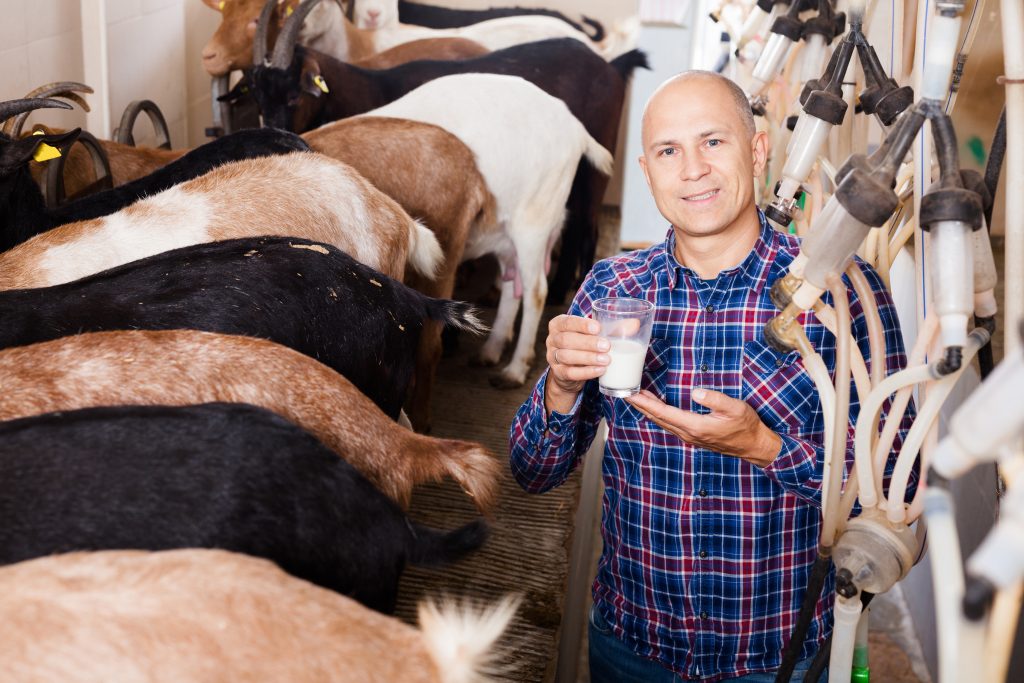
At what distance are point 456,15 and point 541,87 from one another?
9.03ft

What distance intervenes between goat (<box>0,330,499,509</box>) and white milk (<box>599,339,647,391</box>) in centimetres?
27

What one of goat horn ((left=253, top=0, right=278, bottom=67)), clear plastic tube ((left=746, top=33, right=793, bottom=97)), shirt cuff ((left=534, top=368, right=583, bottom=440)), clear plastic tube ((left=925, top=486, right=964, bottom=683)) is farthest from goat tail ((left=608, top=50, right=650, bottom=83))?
clear plastic tube ((left=925, top=486, right=964, bottom=683))

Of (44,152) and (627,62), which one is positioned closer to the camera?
(44,152)

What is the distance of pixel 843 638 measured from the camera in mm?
1417

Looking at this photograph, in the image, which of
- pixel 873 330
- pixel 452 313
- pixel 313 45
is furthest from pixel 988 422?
pixel 313 45

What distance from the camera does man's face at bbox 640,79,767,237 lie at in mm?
1769

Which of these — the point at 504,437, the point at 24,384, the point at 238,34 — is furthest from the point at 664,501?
the point at 238,34

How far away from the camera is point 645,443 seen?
72.1 inches

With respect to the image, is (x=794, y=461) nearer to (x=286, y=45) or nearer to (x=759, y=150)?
(x=759, y=150)

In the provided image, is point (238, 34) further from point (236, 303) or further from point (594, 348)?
point (594, 348)

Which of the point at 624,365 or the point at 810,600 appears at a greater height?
the point at 624,365

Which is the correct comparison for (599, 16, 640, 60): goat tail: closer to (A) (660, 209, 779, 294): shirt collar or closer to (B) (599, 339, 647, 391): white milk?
(A) (660, 209, 779, 294): shirt collar

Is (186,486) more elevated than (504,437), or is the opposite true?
(186,486)

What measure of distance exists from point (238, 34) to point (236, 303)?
12.0 ft
